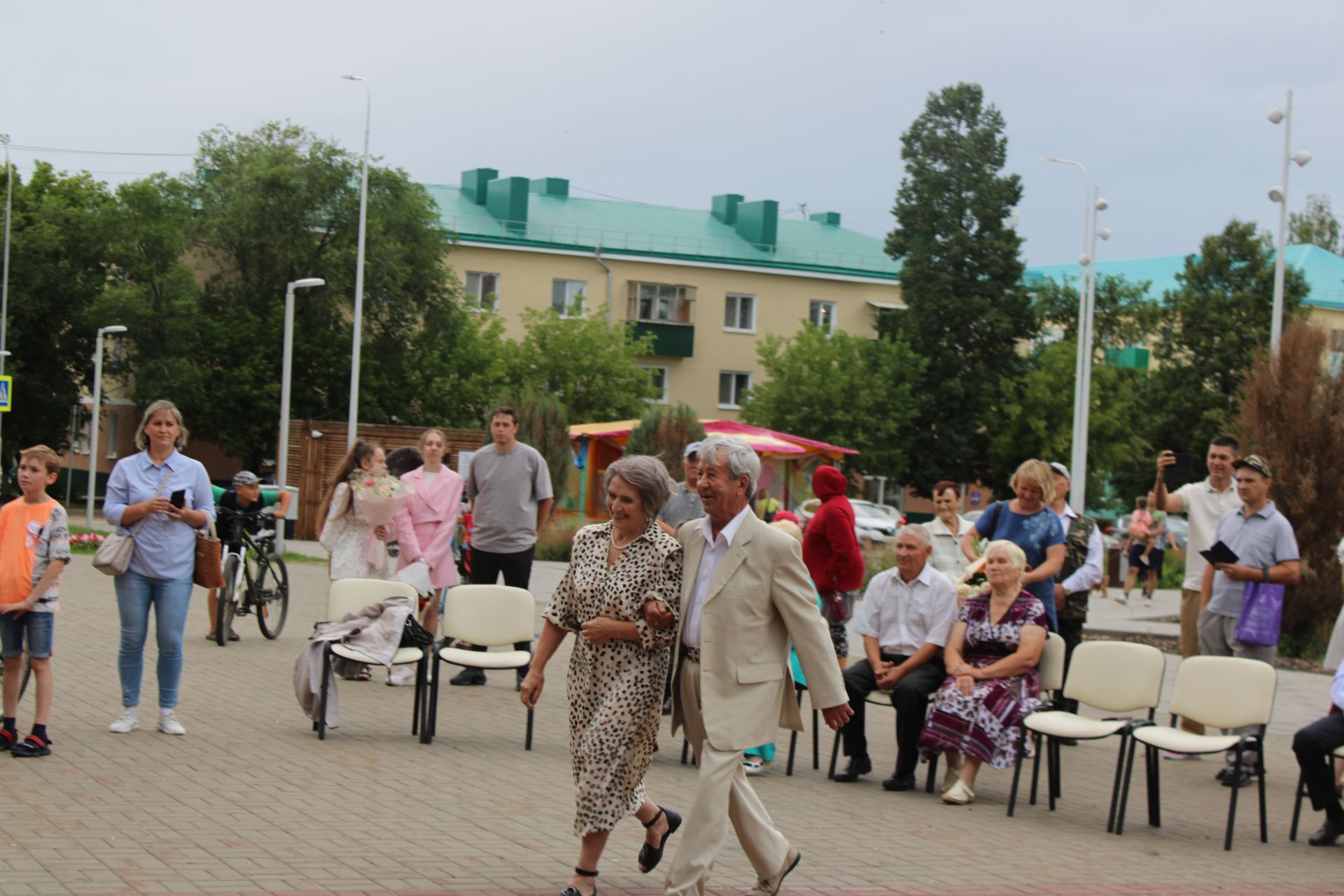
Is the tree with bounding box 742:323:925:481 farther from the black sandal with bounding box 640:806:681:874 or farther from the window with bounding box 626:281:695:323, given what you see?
the black sandal with bounding box 640:806:681:874

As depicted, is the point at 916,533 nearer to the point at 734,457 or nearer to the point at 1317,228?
the point at 734,457

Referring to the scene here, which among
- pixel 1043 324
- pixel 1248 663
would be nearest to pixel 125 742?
pixel 1248 663

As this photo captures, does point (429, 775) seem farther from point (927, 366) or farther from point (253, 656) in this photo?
point (927, 366)

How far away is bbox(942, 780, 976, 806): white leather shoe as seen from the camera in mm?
8492

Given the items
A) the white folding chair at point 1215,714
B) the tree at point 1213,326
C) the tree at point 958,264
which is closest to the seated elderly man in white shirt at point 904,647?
the white folding chair at point 1215,714

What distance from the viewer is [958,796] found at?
27.9 feet

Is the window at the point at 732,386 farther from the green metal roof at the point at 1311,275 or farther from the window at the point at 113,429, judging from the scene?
the window at the point at 113,429

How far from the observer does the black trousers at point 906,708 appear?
29.0 feet

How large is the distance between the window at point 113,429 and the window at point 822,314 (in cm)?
2731

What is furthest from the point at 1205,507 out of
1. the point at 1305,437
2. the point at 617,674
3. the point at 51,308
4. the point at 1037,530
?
the point at 51,308

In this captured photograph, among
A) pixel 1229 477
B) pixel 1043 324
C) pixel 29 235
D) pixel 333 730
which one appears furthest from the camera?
pixel 1043 324

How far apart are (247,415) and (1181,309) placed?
3381 centimetres

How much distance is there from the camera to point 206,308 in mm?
52844

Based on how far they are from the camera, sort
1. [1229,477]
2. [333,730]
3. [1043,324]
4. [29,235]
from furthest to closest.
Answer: [1043,324]
[29,235]
[1229,477]
[333,730]
